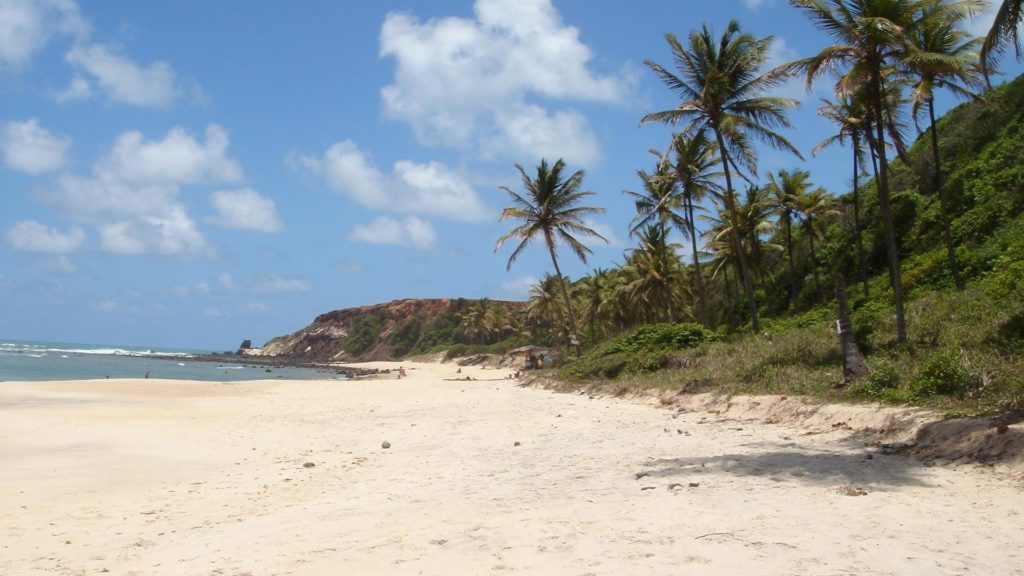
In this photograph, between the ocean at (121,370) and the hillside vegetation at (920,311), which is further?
the ocean at (121,370)

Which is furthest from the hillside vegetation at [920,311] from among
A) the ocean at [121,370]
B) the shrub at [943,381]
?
the ocean at [121,370]

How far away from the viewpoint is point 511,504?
20.5 ft

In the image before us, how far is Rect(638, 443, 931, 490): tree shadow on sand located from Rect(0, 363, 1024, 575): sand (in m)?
0.03

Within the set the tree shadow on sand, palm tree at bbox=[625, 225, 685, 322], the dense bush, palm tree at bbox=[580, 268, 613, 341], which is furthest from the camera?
palm tree at bbox=[580, 268, 613, 341]

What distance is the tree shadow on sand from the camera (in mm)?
6371

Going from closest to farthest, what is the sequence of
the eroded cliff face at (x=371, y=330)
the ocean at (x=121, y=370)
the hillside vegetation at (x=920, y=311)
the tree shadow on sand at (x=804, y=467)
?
the tree shadow on sand at (x=804, y=467)
the hillside vegetation at (x=920, y=311)
the ocean at (x=121, y=370)
the eroded cliff face at (x=371, y=330)

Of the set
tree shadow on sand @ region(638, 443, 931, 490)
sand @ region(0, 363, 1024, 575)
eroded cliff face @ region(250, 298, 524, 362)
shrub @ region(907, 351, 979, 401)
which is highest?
eroded cliff face @ region(250, 298, 524, 362)

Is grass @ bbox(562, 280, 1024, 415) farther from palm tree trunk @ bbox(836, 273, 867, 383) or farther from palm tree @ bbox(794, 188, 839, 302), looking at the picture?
palm tree @ bbox(794, 188, 839, 302)

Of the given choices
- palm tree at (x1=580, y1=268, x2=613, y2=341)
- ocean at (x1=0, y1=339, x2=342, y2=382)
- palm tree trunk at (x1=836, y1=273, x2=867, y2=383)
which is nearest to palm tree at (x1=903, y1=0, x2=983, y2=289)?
palm tree trunk at (x1=836, y1=273, x2=867, y2=383)

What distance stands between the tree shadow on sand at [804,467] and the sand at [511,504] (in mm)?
34

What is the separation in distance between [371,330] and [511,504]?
104 meters

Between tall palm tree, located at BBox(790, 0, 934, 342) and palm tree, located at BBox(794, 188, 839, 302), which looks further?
palm tree, located at BBox(794, 188, 839, 302)

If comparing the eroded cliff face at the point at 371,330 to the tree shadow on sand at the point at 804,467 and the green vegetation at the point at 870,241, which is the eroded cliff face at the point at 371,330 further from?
the tree shadow on sand at the point at 804,467

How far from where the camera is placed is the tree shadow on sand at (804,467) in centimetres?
637
